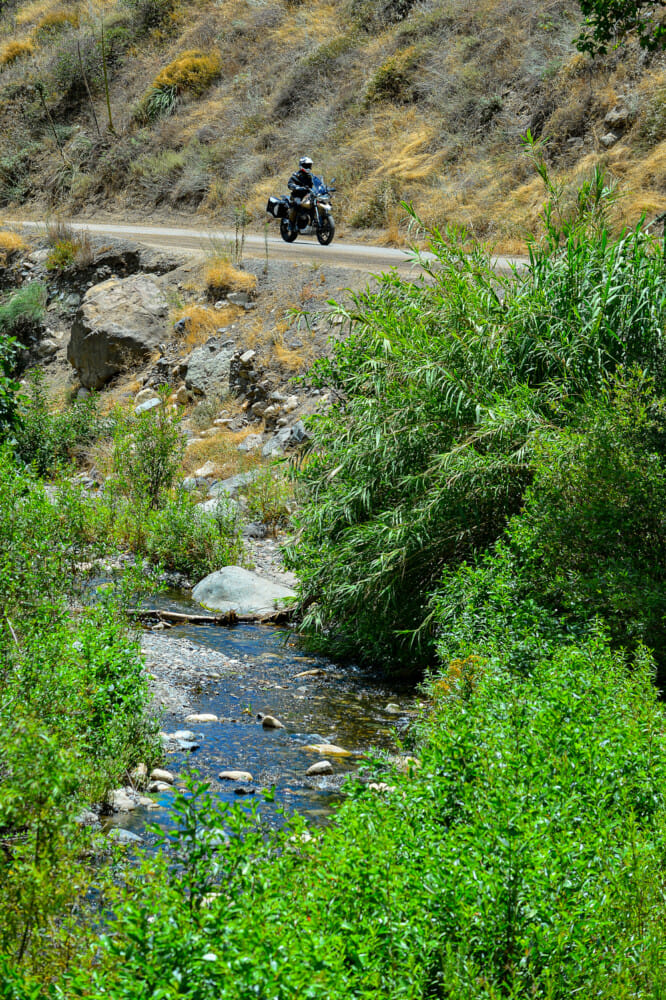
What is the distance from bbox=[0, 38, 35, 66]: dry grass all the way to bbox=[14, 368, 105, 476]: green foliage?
2773 cm

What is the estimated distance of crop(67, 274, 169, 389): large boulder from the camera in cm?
1869

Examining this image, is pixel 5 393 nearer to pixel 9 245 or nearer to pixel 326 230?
pixel 326 230

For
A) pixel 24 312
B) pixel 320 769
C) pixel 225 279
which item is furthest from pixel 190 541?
pixel 24 312

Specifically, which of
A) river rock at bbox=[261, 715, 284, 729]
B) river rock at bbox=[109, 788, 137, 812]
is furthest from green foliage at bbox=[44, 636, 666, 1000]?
river rock at bbox=[261, 715, 284, 729]

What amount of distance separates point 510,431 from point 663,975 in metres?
4.97

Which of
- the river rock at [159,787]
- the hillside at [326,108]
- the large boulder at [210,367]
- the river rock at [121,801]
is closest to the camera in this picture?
the river rock at [121,801]

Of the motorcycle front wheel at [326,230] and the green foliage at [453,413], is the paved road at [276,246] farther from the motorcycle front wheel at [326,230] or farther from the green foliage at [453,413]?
the green foliage at [453,413]

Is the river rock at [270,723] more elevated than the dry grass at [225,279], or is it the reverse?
the dry grass at [225,279]

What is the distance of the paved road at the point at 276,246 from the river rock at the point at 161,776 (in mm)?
9719

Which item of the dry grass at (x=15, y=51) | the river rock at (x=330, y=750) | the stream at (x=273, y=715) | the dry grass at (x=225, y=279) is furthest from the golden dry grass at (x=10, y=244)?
the river rock at (x=330, y=750)

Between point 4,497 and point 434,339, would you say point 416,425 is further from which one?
point 4,497

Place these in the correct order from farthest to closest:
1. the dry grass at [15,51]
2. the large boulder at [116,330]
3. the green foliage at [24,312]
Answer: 1. the dry grass at [15,51]
2. the green foliage at [24,312]
3. the large boulder at [116,330]

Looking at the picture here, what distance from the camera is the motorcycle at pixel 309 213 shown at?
1928 cm

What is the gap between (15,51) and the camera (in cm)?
3812
